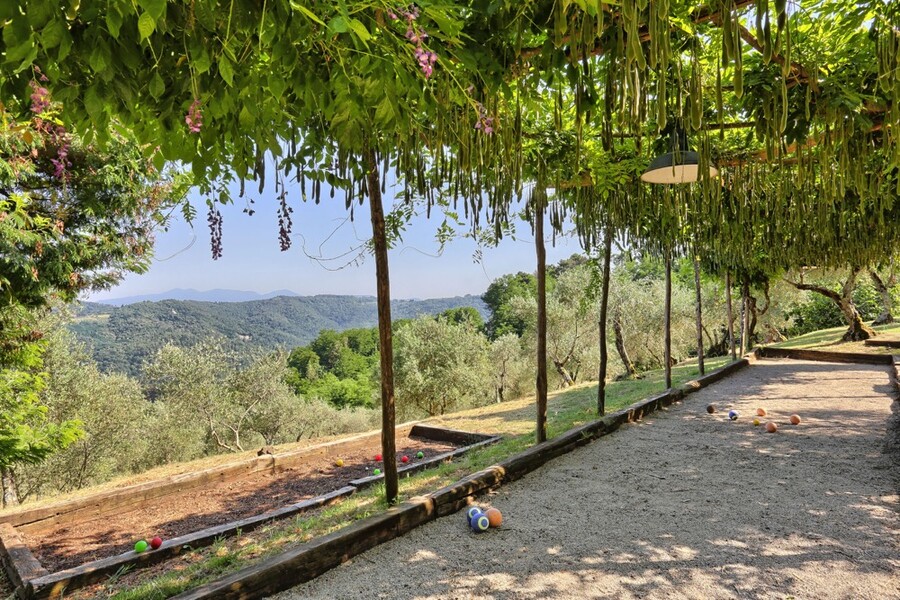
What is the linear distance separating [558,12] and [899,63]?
1417mm

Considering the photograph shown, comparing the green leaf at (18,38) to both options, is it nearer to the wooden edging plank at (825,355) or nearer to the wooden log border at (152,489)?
the wooden log border at (152,489)

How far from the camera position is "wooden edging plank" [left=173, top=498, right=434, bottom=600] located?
242 cm

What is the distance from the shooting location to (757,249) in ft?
38.1

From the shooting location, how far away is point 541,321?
5.28 metres

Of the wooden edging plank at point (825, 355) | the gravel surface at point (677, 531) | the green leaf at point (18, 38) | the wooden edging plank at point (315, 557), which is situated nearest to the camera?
the green leaf at point (18, 38)

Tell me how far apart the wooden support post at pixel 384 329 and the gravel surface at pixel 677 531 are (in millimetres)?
492

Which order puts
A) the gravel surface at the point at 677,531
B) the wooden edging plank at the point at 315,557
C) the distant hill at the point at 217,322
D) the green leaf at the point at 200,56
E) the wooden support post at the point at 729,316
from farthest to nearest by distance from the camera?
the distant hill at the point at 217,322
the wooden support post at the point at 729,316
the gravel surface at the point at 677,531
the wooden edging plank at the point at 315,557
the green leaf at the point at 200,56

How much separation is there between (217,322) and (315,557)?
43498 millimetres

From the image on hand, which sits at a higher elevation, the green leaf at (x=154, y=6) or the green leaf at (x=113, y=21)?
the green leaf at (x=113, y=21)

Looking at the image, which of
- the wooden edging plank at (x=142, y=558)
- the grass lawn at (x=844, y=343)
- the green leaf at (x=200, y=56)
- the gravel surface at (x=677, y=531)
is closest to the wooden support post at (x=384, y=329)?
the gravel surface at (x=677, y=531)

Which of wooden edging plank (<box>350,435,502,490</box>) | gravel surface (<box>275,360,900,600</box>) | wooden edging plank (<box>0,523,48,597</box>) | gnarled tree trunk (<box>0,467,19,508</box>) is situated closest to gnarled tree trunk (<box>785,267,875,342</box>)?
gravel surface (<box>275,360,900,600</box>)

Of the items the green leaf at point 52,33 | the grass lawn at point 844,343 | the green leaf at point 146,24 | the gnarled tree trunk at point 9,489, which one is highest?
the green leaf at point 52,33

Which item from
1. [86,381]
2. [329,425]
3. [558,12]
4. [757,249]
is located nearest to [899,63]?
[558,12]

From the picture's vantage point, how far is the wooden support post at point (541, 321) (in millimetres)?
5176
